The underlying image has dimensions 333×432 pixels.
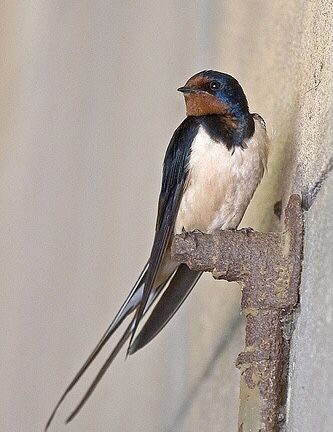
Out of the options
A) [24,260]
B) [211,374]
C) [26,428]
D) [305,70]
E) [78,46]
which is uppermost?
[78,46]

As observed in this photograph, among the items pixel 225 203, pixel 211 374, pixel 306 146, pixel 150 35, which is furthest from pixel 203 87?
pixel 150 35

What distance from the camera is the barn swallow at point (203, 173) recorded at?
3.50 feet

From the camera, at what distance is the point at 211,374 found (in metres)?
1.40

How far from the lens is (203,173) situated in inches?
42.5

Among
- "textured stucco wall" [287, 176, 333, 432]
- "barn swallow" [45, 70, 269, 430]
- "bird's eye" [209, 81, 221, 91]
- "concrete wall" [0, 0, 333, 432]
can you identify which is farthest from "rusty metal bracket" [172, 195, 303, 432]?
"concrete wall" [0, 0, 333, 432]

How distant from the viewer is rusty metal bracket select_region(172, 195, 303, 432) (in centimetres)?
82

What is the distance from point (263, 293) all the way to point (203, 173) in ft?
0.92

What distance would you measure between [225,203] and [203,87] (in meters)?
0.15

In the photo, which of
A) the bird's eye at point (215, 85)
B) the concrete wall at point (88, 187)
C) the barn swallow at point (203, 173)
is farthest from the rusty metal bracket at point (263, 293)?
the concrete wall at point (88, 187)

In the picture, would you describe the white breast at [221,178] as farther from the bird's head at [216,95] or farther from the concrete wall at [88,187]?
the concrete wall at [88,187]

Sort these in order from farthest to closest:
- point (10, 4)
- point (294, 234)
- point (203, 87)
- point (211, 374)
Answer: point (10, 4) < point (211, 374) < point (203, 87) < point (294, 234)

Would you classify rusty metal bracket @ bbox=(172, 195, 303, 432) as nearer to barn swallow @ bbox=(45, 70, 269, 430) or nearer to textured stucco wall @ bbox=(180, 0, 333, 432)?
textured stucco wall @ bbox=(180, 0, 333, 432)

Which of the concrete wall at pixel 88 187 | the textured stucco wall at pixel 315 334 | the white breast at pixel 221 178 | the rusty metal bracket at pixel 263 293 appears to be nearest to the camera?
the textured stucco wall at pixel 315 334

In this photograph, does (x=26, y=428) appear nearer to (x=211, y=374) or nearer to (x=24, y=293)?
(x=24, y=293)
